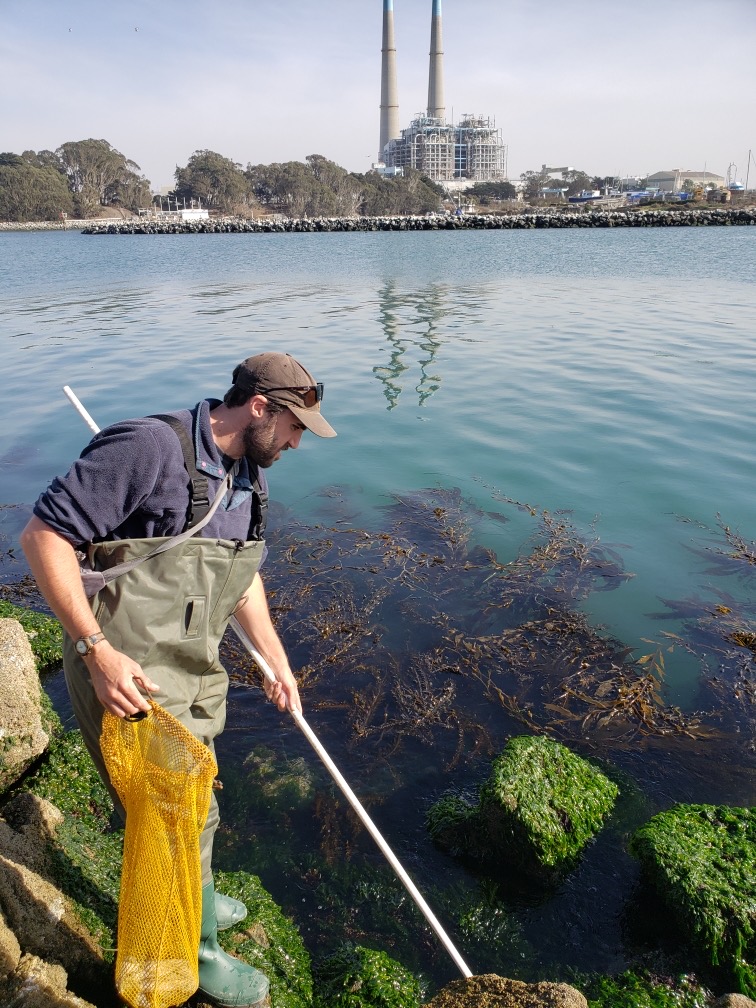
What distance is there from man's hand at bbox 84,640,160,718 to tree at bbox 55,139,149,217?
141m

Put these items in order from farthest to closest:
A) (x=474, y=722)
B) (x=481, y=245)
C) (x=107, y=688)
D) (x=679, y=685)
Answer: (x=481, y=245) → (x=679, y=685) → (x=474, y=722) → (x=107, y=688)

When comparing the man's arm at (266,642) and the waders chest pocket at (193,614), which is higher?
the waders chest pocket at (193,614)

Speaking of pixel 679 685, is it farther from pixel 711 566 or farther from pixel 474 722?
pixel 711 566

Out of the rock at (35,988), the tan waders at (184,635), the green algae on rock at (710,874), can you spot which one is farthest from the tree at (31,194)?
the green algae on rock at (710,874)

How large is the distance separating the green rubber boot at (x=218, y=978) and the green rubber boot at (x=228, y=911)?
0.95 feet

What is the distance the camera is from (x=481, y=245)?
52.2 m

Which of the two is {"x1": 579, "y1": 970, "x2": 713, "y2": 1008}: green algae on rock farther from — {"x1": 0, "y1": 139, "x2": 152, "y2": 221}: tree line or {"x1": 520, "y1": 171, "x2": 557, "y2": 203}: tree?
{"x1": 520, "y1": 171, "x2": 557, "y2": 203}: tree

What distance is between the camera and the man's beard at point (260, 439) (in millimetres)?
2852

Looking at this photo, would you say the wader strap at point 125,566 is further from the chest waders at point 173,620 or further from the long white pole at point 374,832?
the long white pole at point 374,832

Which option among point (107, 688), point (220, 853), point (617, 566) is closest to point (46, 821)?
point (220, 853)

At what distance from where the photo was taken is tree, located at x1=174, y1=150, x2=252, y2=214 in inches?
5027

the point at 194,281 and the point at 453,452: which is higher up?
the point at 194,281

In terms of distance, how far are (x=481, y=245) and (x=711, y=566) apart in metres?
48.8

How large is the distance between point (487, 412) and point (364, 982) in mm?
10153
